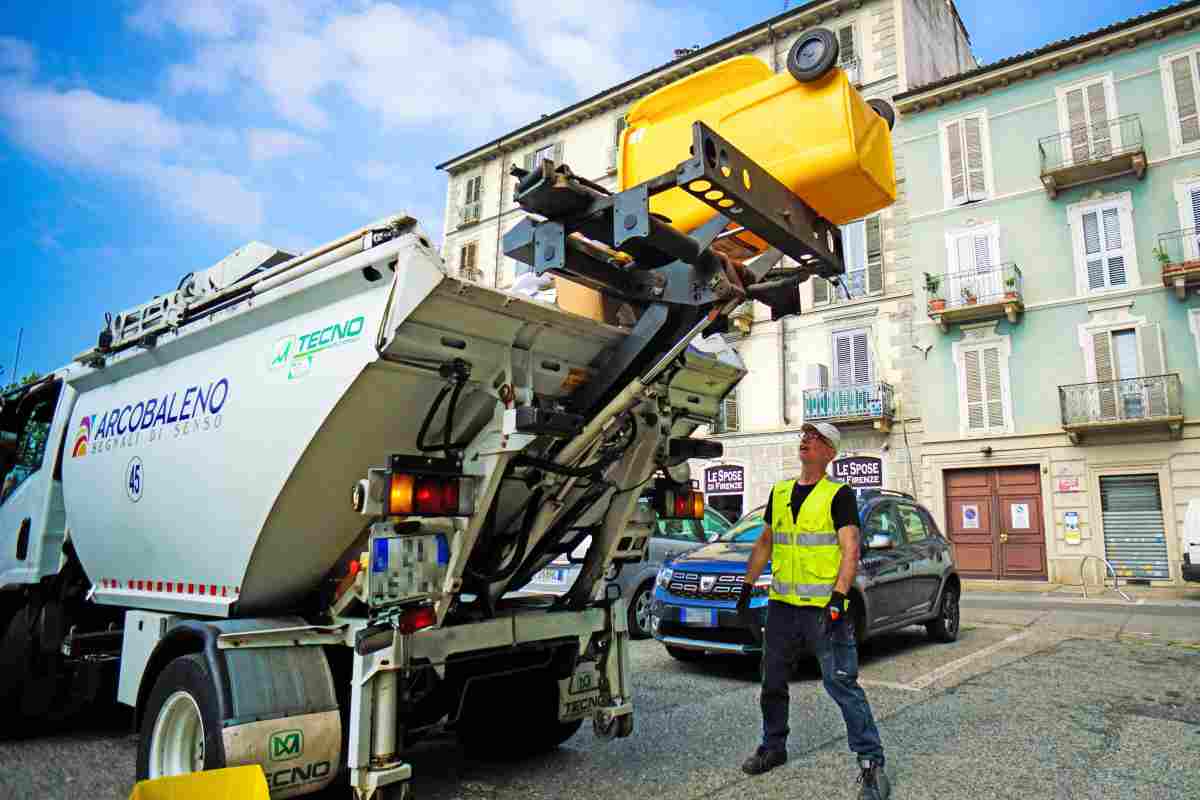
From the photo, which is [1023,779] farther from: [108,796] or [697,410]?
[108,796]

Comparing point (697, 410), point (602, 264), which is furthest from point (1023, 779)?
point (602, 264)

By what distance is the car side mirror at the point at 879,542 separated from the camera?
7348 millimetres

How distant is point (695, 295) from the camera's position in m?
3.61

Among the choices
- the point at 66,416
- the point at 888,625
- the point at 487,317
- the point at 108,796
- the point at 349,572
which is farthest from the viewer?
the point at 888,625

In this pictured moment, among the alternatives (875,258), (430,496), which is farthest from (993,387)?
(430,496)

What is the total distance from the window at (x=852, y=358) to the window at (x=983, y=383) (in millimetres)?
2277

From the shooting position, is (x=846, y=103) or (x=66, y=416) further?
(x=66, y=416)

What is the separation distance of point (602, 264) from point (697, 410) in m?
1.36

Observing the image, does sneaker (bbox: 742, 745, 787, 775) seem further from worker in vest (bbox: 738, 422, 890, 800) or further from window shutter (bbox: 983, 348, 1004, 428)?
window shutter (bbox: 983, 348, 1004, 428)

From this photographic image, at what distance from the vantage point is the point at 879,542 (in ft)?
24.1

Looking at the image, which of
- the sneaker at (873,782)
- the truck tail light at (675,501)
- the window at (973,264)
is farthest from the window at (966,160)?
the sneaker at (873,782)

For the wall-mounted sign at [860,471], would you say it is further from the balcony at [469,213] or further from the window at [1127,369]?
the balcony at [469,213]

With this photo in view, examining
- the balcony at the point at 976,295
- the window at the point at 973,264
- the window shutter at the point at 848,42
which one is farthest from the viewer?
the window shutter at the point at 848,42

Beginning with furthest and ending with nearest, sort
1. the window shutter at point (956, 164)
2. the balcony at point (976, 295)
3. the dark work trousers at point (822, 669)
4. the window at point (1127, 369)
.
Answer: the window shutter at point (956, 164), the balcony at point (976, 295), the window at point (1127, 369), the dark work trousers at point (822, 669)
